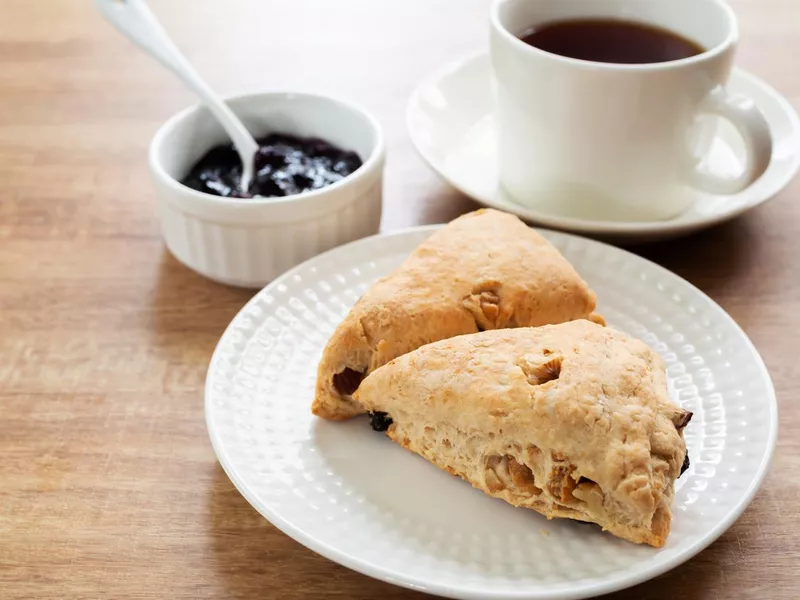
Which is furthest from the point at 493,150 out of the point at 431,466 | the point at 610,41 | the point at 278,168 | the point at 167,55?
the point at 431,466

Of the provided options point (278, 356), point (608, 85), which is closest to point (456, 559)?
point (278, 356)

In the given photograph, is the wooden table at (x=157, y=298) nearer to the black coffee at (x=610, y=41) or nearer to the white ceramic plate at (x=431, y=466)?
the white ceramic plate at (x=431, y=466)

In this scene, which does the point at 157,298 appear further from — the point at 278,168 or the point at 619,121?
the point at 619,121

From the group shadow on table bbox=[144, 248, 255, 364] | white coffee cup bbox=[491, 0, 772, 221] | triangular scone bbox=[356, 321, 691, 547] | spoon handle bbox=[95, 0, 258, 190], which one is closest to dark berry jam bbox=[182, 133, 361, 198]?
spoon handle bbox=[95, 0, 258, 190]

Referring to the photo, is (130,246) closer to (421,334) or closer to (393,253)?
(393,253)

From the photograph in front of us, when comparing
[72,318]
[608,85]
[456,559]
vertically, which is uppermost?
[608,85]

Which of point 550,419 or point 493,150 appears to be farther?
point 493,150

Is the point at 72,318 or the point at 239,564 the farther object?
the point at 72,318

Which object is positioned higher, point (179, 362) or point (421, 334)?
point (421, 334)
